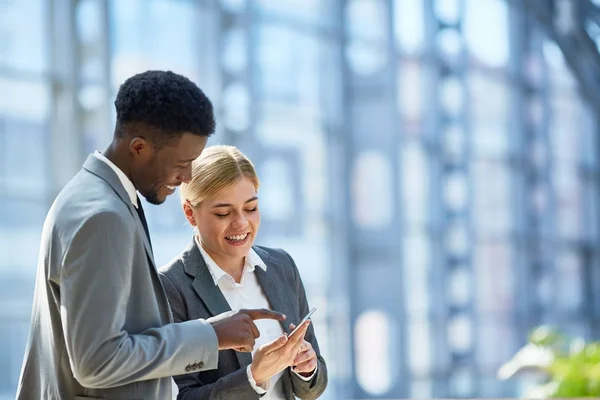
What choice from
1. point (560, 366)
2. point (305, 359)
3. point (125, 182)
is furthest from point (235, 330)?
point (560, 366)

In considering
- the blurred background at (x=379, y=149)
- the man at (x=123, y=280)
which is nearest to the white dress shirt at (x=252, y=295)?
the man at (x=123, y=280)

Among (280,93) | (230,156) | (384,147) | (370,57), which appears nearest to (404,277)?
(384,147)

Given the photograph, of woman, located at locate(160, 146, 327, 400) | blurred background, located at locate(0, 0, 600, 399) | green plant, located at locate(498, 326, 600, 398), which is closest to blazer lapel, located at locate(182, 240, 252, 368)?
woman, located at locate(160, 146, 327, 400)

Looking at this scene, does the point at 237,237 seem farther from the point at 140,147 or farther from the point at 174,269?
the point at 140,147

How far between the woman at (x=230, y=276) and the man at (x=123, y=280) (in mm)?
519

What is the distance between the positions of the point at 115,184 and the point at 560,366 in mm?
5923

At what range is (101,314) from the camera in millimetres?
1762

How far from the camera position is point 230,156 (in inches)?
102

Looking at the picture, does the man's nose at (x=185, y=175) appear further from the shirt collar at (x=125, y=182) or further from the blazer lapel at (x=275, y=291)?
the blazer lapel at (x=275, y=291)

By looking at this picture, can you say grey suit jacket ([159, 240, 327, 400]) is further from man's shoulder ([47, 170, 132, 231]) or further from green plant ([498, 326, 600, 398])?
green plant ([498, 326, 600, 398])

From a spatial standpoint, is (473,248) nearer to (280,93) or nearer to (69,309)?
(280,93)

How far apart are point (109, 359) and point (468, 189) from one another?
13.3 m

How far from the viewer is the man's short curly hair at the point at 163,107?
1879mm

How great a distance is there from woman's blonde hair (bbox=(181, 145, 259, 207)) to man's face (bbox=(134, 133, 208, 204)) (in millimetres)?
597
